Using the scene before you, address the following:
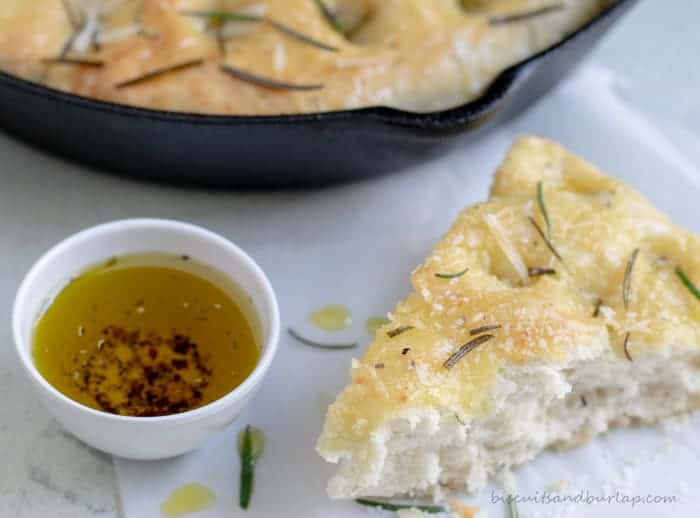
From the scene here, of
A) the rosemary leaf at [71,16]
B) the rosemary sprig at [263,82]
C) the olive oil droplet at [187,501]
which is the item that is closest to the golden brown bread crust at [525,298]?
the olive oil droplet at [187,501]

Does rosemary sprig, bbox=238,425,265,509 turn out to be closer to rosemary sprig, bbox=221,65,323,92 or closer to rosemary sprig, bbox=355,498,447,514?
rosemary sprig, bbox=355,498,447,514

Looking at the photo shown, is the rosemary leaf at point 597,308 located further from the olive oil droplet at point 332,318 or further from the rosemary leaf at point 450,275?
the olive oil droplet at point 332,318

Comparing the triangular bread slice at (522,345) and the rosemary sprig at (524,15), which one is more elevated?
the rosemary sprig at (524,15)

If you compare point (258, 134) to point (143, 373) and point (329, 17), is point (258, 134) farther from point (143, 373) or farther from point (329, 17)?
point (143, 373)

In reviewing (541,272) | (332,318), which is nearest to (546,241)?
(541,272)

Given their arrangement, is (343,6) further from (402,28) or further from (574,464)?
(574,464)

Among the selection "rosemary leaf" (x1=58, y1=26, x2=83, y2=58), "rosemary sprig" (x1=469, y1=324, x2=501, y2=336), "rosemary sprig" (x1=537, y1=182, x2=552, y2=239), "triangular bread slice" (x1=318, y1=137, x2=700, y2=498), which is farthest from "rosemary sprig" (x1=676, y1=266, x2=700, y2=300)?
"rosemary leaf" (x1=58, y1=26, x2=83, y2=58)
